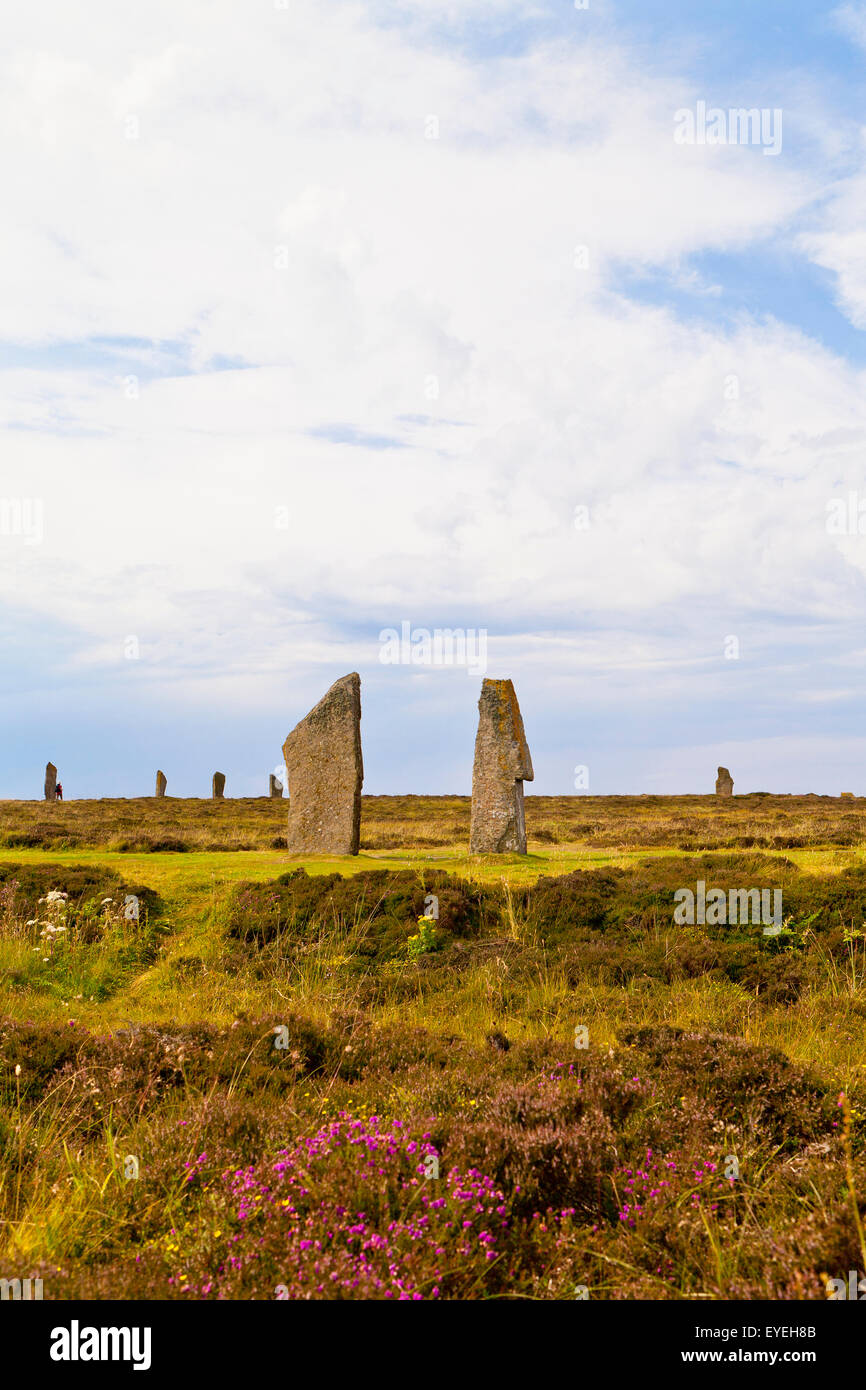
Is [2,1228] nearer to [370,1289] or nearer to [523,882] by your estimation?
[370,1289]

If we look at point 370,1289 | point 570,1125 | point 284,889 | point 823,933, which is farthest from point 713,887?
point 370,1289

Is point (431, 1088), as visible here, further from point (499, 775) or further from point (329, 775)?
point (499, 775)

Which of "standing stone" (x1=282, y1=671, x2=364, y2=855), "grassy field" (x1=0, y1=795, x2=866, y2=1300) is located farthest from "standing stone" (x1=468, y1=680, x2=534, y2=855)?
"grassy field" (x1=0, y1=795, x2=866, y2=1300)

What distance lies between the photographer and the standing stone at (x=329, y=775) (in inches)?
734

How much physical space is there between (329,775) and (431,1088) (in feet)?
44.4

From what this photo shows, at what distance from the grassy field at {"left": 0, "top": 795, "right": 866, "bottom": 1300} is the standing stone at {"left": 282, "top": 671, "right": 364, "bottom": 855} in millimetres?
5291

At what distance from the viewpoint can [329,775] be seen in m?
18.9

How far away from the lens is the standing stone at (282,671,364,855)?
61.2 ft

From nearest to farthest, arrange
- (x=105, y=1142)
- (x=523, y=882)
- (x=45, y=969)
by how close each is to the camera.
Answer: (x=105, y=1142)
(x=45, y=969)
(x=523, y=882)

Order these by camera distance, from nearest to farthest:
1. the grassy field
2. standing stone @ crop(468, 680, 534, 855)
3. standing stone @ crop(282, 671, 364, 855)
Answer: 1. the grassy field
2. standing stone @ crop(282, 671, 364, 855)
3. standing stone @ crop(468, 680, 534, 855)

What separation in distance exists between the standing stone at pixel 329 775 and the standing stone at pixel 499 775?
2.70m

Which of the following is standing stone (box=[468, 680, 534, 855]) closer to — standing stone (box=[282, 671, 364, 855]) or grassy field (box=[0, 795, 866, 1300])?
standing stone (box=[282, 671, 364, 855])
